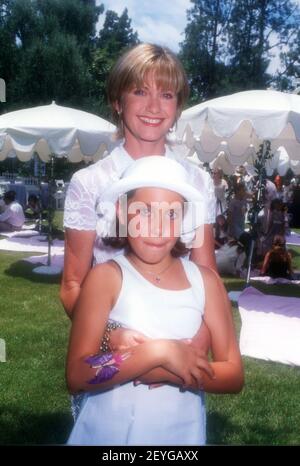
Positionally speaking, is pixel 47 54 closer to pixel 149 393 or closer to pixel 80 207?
pixel 80 207

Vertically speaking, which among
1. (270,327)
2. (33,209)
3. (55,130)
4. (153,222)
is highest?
(55,130)

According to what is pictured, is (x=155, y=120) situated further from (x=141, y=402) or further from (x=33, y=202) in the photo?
(x=33, y=202)

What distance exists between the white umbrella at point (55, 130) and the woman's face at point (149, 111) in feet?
20.8

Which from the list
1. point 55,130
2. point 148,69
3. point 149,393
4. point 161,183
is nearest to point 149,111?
point 148,69

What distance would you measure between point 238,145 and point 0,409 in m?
6.02

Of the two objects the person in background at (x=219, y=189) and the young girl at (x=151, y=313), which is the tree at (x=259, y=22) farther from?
the person in background at (x=219, y=189)

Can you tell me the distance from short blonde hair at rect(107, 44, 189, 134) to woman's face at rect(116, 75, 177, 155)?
22mm

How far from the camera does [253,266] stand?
1071 centimetres

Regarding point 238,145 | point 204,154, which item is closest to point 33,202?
point 204,154

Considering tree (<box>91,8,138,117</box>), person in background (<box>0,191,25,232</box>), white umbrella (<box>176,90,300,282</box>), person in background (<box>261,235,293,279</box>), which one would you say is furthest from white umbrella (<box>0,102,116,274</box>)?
tree (<box>91,8,138,117</box>)

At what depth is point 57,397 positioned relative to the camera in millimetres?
4242

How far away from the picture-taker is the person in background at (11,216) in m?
14.3

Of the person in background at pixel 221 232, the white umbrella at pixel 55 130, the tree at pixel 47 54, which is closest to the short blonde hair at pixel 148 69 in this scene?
the white umbrella at pixel 55 130

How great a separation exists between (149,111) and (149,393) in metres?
0.95
